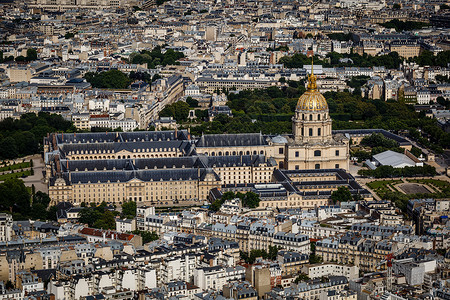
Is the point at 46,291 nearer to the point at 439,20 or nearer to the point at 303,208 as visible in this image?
the point at 303,208

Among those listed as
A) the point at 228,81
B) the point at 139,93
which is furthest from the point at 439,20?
the point at 139,93

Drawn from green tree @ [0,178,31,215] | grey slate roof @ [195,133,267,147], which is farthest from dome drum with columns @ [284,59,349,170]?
green tree @ [0,178,31,215]

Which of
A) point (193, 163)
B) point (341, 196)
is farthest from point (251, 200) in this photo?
point (193, 163)

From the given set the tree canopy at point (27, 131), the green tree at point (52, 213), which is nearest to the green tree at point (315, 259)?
the green tree at point (52, 213)

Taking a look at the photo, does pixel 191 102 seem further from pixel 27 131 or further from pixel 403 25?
pixel 403 25

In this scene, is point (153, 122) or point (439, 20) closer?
point (153, 122)

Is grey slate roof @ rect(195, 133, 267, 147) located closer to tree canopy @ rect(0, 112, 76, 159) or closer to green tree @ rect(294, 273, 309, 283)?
tree canopy @ rect(0, 112, 76, 159)
